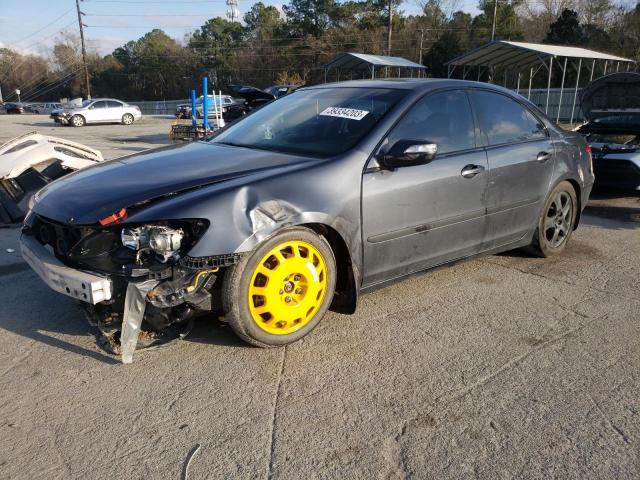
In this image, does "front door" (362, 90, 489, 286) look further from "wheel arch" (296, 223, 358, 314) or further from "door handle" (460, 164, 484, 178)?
"wheel arch" (296, 223, 358, 314)

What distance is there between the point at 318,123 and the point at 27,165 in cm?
375

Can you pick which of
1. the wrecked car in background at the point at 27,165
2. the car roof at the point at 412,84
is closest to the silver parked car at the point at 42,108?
the wrecked car in background at the point at 27,165

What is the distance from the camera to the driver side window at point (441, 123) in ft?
11.6

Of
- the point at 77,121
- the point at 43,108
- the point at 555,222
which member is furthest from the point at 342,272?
the point at 43,108

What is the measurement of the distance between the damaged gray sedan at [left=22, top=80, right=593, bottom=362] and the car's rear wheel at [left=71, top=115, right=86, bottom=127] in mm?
27333

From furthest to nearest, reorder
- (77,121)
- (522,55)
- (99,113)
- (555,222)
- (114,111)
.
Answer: (114,111), (99,113), (77,121), (522,55), (555,222)

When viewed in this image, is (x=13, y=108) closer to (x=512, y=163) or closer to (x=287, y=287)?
(x=512, y=163)

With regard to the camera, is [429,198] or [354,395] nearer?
[354,395]

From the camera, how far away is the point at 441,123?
3.79m

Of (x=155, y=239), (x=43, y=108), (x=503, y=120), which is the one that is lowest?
(x=43, y=108)

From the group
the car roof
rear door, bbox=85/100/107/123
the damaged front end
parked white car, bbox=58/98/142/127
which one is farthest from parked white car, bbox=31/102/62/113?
the damaged front end

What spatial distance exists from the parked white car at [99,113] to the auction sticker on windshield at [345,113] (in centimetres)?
2822

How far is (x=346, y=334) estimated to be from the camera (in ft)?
11.0

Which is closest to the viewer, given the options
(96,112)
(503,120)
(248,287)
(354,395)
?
(354,395)
